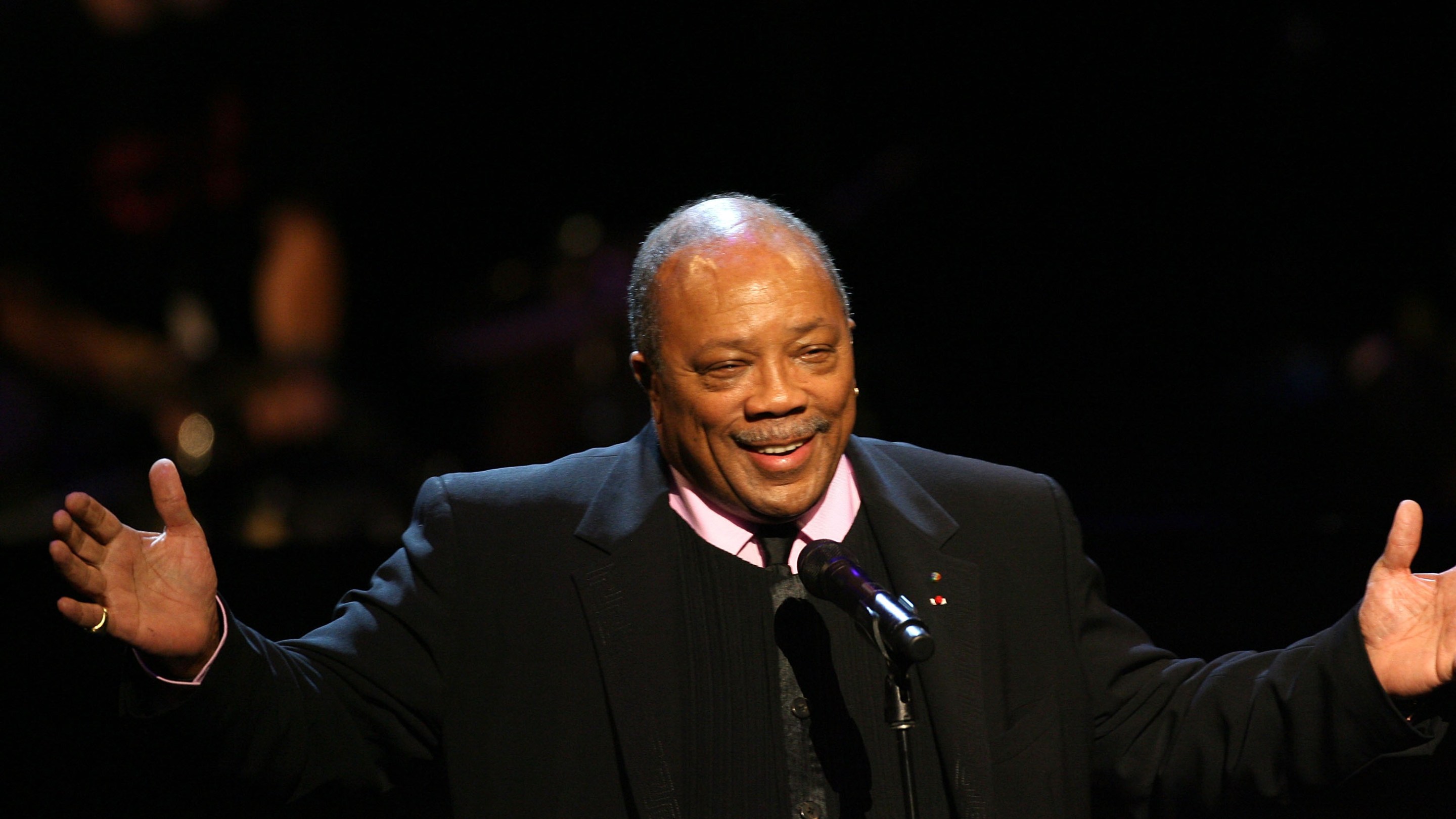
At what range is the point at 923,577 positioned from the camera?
1.98m

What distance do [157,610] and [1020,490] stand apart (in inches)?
51.1

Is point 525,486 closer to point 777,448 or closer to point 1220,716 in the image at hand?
point 777,448

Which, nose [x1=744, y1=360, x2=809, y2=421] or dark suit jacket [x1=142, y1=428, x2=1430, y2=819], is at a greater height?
nose [x1=744, y1=360, x2=809, y2=421]

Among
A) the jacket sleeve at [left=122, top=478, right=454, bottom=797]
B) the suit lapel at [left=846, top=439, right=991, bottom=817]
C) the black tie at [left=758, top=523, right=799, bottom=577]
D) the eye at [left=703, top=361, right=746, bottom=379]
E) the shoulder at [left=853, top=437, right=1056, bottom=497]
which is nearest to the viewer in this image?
the jacket sleeve at [left=122, top=478, right=454, bottom=797]

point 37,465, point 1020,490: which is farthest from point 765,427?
point 37,465

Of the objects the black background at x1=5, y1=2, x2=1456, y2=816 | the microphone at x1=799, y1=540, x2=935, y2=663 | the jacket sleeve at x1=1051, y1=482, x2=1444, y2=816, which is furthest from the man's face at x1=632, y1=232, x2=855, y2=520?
the black background at x1=5, y1=2, x2=1456, y2=816

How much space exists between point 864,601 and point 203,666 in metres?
0.89

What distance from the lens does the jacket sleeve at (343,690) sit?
173 cm

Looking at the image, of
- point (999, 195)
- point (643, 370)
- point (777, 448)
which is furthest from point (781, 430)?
point (999, 195)

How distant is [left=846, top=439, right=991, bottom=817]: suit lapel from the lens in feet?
6.04

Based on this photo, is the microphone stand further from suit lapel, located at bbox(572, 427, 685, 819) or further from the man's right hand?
the man's right hand

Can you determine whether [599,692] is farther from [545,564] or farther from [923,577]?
[923,577]

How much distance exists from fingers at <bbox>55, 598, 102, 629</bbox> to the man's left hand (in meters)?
1.64

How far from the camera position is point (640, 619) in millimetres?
1918
